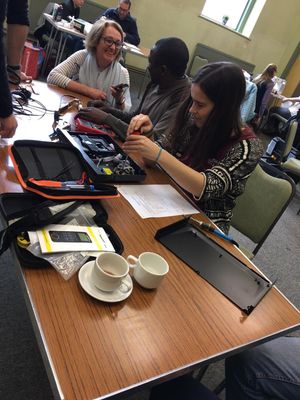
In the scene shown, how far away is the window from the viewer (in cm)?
629

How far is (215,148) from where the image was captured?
130 cm

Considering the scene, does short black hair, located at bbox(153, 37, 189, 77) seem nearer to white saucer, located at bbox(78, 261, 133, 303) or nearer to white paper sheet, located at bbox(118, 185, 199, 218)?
white paper sheet, located at bbox(118, 185, 199, 218)

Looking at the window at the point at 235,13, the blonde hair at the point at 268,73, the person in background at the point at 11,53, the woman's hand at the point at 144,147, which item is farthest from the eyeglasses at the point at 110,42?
the window at the point at 235,13

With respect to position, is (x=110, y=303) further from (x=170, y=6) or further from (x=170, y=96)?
(x=170, y=6)

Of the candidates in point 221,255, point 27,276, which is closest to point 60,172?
point 27,276

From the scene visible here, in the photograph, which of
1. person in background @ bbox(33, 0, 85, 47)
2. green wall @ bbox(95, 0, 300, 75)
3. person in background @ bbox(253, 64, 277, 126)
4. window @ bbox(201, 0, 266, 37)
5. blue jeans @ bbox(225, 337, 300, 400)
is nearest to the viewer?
blue jeans @ bbox(225, 337, 300, 400)

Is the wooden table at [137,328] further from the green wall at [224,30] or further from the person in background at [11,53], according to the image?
the green wall at [224,30]

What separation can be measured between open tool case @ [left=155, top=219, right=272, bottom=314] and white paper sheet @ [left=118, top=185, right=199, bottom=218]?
0.30 ft

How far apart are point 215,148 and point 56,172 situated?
25.7 inches

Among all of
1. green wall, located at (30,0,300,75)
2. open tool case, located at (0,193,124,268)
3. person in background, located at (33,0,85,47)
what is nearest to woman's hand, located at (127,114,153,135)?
open tool case, located at (0,193,124,268)

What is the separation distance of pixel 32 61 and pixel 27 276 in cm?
343

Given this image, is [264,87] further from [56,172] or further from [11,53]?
[56,172]

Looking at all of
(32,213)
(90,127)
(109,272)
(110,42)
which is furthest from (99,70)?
(109,272)

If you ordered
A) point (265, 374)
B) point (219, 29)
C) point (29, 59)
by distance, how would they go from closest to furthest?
point (265, 374) < point (29, 59) < point (219, 29)
